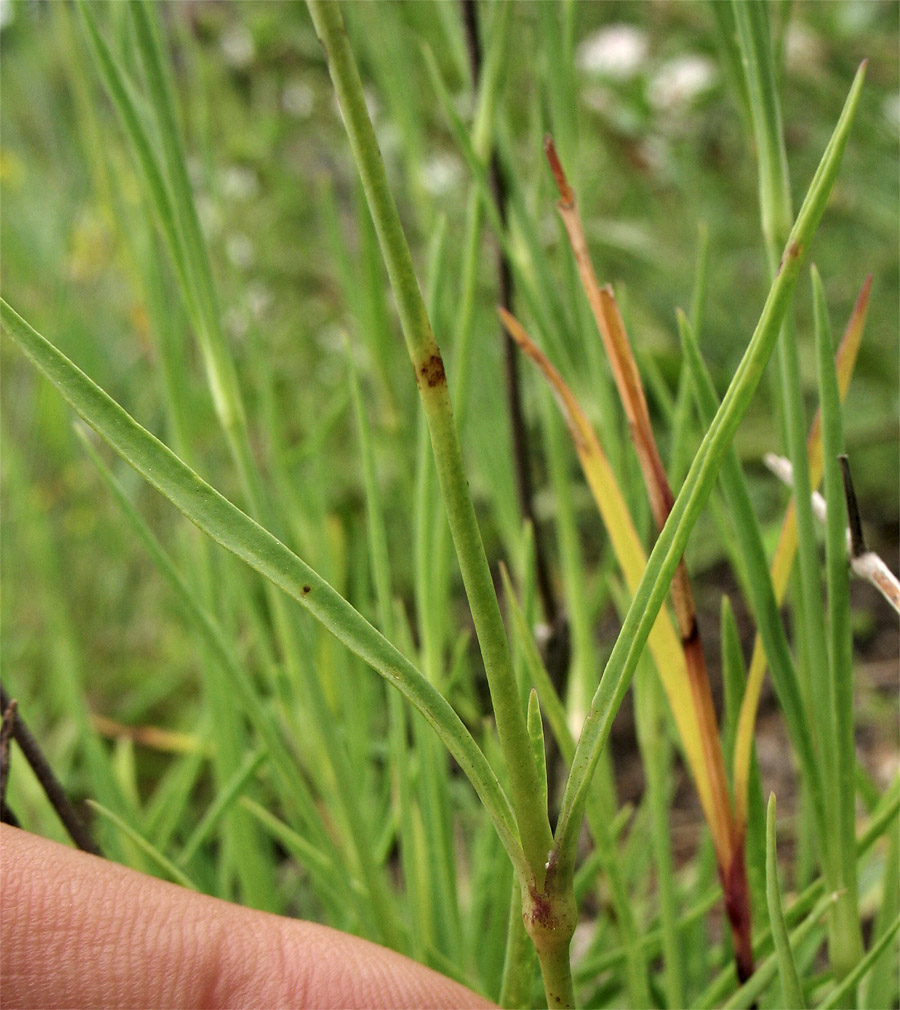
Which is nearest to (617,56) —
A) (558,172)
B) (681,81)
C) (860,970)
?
(681,81)

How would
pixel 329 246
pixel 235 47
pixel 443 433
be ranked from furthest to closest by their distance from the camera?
pixel 235 47 < pixel 329 246 < pixel 443 433

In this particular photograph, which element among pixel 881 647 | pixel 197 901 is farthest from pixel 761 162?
pixel 881 647

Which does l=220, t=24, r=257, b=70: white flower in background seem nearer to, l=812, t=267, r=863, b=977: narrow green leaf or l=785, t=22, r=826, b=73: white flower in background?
l=785, t=22, r=826, b=73: white flower in background

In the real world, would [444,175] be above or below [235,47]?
below

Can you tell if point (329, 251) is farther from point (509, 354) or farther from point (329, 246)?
point (509, 354)

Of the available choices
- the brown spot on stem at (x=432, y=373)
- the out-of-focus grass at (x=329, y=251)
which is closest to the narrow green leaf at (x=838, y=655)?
the brown spot on stem at (x=432, y=373)

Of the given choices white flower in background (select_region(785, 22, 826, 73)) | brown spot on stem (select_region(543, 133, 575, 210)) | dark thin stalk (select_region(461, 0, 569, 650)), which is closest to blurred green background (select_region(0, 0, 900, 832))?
white flower in background (select_region(785, 22, 826, 73))
